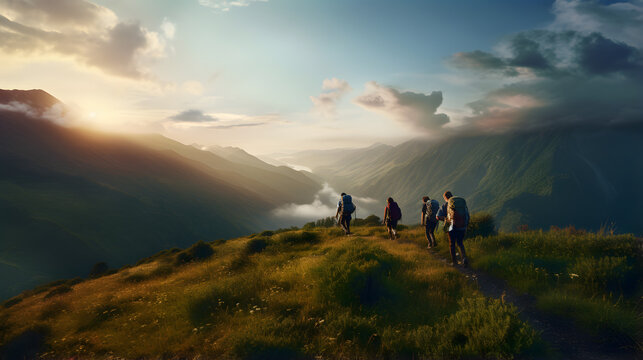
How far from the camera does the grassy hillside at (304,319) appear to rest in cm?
514

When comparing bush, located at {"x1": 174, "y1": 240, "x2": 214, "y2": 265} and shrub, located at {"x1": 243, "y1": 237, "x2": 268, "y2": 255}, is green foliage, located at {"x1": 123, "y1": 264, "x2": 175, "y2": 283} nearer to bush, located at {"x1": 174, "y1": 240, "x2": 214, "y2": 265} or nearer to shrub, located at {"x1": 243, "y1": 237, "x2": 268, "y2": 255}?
bush, located at {"x1": 174, "y1": 240, "x2": 214, "y2": 265}

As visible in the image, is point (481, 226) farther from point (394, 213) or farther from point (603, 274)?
point (603, 274)

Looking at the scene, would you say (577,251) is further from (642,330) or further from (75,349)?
(75,349)

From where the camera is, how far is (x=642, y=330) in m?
5.14

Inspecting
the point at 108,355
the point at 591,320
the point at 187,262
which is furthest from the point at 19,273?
the point at 591,320

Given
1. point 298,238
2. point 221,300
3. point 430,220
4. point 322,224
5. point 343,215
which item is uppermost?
point 430,220

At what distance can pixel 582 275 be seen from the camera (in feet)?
23.7

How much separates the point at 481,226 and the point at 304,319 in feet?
37.1

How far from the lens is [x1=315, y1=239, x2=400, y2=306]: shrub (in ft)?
23.8

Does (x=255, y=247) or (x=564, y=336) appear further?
(x=255, y=247)

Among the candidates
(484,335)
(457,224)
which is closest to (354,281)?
(484,335)

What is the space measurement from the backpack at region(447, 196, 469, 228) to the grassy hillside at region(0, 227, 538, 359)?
5.83 feet

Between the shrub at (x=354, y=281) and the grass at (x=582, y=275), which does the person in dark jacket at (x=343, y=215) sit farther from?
the shrub at (x=354, y=281)

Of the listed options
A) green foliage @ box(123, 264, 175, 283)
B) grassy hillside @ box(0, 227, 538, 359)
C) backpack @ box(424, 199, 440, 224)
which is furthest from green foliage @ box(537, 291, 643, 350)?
green foliage @ box(123, 264, 175, 283)
